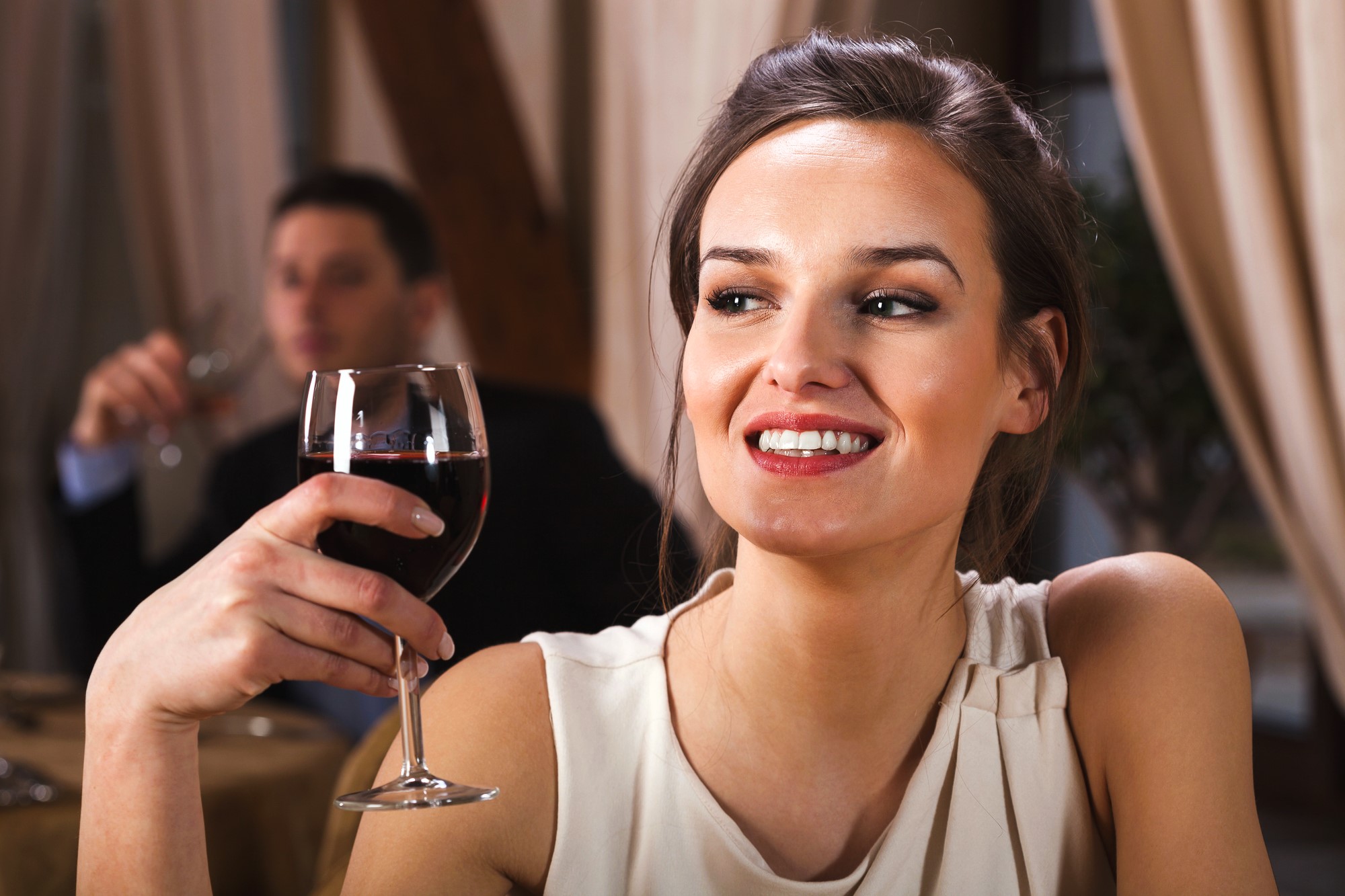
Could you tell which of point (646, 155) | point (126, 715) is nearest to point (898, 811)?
point (126, 715)

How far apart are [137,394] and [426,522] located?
7.34 ft

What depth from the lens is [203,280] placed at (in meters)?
5.31

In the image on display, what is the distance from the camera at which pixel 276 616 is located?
0.92m

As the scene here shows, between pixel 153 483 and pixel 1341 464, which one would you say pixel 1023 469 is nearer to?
pixel 1341 464

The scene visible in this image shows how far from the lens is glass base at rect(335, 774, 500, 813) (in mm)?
913

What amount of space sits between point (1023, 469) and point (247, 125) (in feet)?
14.8

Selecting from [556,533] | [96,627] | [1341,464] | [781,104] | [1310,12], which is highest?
[1310,12]

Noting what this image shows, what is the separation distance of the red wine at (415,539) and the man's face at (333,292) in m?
2.00

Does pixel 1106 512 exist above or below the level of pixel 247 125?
below

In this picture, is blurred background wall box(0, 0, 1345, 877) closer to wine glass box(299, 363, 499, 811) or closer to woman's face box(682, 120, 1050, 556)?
woman's face box(682, 120, 1050, 556)

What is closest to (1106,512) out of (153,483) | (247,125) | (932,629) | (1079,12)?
(1079,12)

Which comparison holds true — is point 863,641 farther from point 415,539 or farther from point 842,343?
point 415,539

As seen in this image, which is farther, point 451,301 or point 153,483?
point 451,301

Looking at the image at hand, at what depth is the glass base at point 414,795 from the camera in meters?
0.91
